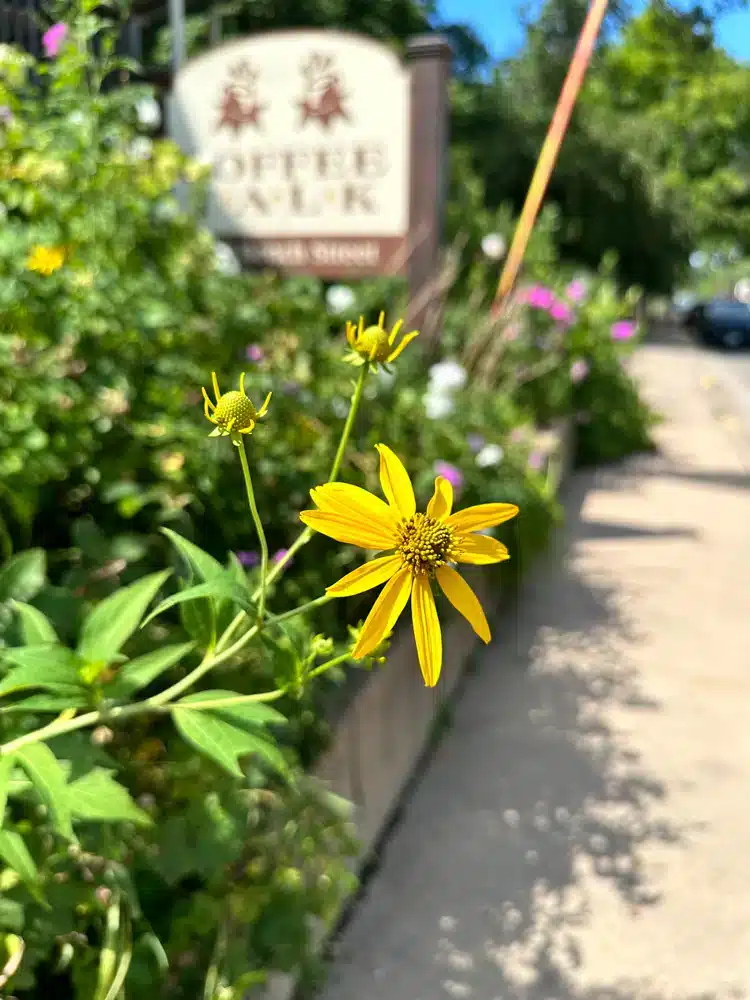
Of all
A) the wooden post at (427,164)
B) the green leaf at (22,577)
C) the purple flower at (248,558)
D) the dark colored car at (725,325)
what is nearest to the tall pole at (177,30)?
the wooden post at (427,164)

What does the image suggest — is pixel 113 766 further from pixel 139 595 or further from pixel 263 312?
pixel 263 312

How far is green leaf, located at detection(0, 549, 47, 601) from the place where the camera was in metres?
1.11

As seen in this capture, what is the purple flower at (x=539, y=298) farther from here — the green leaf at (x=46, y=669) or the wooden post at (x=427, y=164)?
the green leaf at (x=46, y=669)

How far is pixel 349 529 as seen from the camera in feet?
2.28

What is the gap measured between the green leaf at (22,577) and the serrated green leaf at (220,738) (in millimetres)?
403

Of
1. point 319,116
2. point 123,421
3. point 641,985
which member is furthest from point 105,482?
point 319,116

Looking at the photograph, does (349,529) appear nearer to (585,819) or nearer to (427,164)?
(585,819)

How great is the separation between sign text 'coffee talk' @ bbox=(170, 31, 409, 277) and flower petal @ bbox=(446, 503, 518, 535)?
2404 millimetres

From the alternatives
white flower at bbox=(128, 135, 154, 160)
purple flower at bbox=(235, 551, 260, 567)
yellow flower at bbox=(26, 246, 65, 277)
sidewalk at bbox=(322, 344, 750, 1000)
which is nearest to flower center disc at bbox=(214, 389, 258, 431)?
purple flower at bbox=(235, 551, 260, 567)

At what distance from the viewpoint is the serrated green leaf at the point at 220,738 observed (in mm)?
752

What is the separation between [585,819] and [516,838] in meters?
0.19

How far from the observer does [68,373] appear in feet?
5.38

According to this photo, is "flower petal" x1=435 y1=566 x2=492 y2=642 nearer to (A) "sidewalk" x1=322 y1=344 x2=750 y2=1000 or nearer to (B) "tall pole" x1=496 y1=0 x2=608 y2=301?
(A) "sidewalk" x1=322 y1=344 x2=750 y2=1000

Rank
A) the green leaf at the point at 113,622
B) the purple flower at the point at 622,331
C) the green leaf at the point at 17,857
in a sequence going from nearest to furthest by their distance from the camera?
the green leaf at the point at 17,857
the green leaf at the point at 113,622
the purple flower at the point at 622,331
